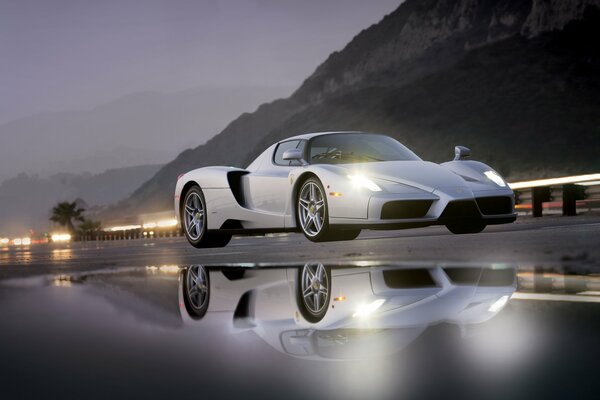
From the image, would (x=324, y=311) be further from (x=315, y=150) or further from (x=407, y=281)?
(x=315, y=150)

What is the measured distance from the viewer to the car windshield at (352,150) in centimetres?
1084

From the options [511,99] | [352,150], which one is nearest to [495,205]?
[352,150]

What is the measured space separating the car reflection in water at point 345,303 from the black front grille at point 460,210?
10.9ft

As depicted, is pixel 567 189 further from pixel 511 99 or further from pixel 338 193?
pixel 511 99

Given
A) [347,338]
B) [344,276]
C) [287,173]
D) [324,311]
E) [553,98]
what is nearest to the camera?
[347,338]

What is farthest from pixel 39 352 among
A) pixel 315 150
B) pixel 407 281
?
pixel 315 150

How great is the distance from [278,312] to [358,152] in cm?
718

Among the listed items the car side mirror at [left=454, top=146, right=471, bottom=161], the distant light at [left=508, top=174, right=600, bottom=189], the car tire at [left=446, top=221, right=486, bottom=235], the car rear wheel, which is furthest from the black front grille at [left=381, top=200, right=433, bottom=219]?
the distant light at [left=508, top=174, right=600, bottom=189]

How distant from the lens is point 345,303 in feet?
13.9

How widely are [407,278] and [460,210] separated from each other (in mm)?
4435

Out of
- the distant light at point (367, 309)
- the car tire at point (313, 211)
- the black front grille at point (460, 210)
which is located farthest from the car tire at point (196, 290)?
the black front grille at point (460, 210)

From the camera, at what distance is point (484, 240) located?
9.59 metres

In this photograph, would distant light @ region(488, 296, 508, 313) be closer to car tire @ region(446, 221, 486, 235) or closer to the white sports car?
the white sports car

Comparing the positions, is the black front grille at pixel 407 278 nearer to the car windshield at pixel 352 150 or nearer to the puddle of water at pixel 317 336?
the puddle of water at pixel 317 336
